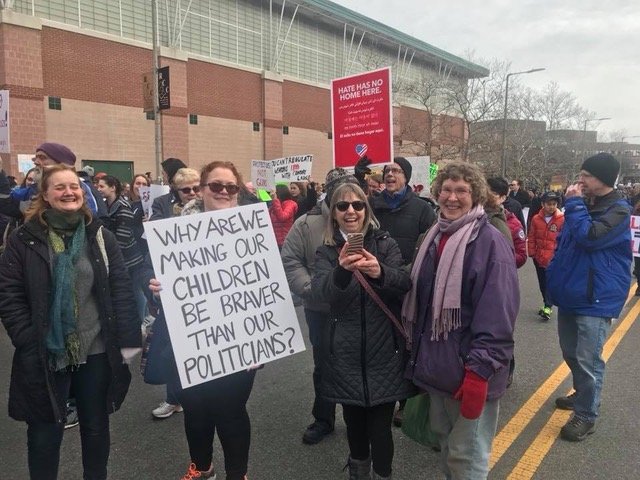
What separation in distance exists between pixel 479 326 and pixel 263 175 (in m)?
9.57

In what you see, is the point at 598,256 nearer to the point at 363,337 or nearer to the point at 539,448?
the point at 539,448

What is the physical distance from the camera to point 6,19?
17047mm

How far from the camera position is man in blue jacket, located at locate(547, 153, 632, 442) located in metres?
3.34

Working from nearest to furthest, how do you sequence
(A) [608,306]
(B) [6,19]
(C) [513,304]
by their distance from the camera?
(C) [513,304], (A) [608,306], (B) [6,19]

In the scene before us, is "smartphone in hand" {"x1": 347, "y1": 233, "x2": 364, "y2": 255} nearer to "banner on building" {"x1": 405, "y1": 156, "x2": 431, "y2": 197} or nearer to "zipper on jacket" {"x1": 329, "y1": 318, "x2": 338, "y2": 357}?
"zipper on jacket" {"x1": 329, "y1": 318, "x2": 338, "y2": 357}

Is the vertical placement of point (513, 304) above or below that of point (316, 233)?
below

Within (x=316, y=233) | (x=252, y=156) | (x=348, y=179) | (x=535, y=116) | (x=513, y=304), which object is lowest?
(x=513, y=304)

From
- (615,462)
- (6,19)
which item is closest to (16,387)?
(615,462)

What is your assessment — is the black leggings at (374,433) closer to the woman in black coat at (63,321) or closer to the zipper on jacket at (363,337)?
the zipper on jacket at (363,337)

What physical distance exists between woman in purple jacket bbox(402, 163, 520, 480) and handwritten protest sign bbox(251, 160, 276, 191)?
9.01 meters

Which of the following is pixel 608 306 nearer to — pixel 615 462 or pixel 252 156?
pixel 615 462

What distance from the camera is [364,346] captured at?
254 centimetres

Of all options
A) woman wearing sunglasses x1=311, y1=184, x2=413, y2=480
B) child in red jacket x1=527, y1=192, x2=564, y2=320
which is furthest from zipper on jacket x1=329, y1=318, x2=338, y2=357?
child in red jacket x1=527, y1=192, x2=564, y2=320

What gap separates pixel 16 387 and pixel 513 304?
99.0 inches
